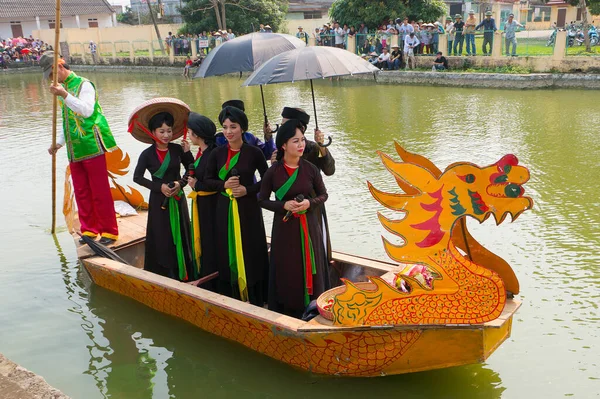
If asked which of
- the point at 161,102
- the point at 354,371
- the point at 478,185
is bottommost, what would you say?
the point at 354,371

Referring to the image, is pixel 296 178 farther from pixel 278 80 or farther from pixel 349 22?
pixel 349 22

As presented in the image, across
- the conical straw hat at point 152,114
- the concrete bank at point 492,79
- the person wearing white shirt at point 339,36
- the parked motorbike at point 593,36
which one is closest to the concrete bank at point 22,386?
the conical straw hat at point 152,114

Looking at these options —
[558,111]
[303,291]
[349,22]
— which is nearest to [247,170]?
[303,291]

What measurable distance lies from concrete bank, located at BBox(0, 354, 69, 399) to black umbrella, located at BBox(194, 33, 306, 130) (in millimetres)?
2513

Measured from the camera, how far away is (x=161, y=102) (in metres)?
4.52

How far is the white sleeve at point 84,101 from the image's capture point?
483 centimetres

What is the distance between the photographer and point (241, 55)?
195 inches

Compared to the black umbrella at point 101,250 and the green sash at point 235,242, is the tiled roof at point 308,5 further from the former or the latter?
the green sash at point 235,242

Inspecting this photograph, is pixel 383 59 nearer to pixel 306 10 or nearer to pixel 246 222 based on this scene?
pixel 246 222

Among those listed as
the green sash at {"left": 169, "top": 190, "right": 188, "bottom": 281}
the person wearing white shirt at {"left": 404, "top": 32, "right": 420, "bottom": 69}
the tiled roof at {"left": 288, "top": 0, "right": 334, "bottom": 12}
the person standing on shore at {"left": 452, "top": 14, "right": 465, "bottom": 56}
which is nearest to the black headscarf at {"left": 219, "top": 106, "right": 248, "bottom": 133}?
the green sash at {"left": 169, "top": 190, "right": 188, "bottom": 281}

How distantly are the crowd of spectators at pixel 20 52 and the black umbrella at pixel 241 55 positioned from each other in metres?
30.6

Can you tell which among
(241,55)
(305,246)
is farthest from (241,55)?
(305,246)

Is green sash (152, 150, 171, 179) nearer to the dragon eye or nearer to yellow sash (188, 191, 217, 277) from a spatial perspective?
yellow sash (188, 191, 217, 277)

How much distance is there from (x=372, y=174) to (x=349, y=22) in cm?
1536
